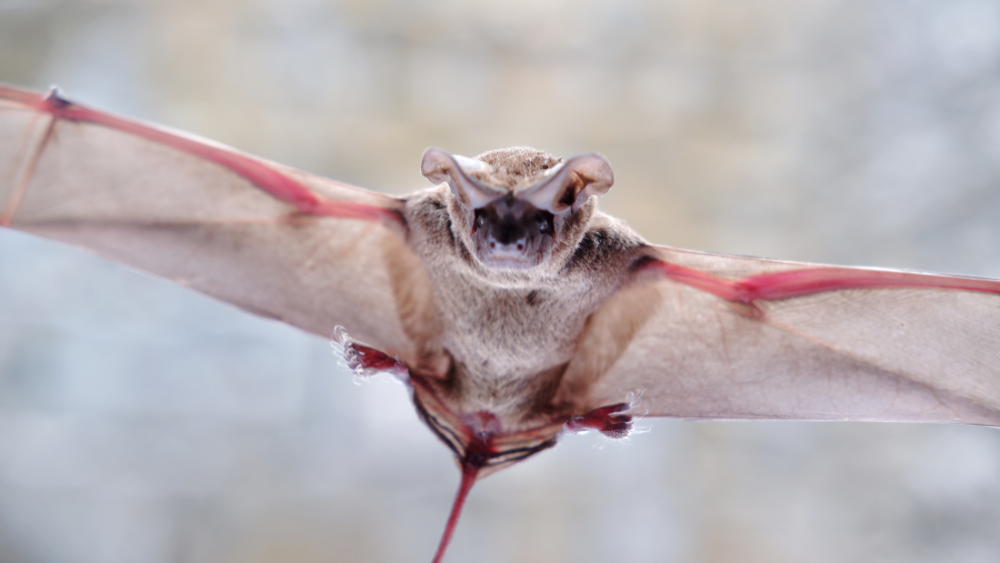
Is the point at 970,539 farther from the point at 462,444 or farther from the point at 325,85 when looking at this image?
the point at 325,85

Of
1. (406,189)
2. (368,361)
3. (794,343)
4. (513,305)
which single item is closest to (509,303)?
(513,305)

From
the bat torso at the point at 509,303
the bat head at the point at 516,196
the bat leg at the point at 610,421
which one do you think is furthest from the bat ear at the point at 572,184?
the bat leg at the point at 610,421

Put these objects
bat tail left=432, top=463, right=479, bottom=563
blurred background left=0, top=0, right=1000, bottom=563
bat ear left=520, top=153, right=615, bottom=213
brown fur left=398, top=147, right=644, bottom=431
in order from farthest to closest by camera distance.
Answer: blurred background left=0, top=0, right=1000, bottom=563 < bat tail left=432, top=463, right=479, bottom=563 < brown fur left=398, top=147, right=644, bottom=431 < bat ear left=520, top=153, right=615, bottom=213

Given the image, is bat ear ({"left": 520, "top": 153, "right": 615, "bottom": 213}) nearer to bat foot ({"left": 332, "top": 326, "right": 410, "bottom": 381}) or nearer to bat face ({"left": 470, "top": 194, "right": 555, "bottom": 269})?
bat face ({"left": 470, "top": 194, "right": 555, "bottom": 269})

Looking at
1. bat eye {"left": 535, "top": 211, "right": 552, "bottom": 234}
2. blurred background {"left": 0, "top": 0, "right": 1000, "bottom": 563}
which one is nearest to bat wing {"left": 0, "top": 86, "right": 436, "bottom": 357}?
bat eye {"left": 535, "top": 211, "right": 552, "bottom": 234}

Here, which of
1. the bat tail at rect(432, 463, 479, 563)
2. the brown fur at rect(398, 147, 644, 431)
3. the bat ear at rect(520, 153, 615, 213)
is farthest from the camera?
the bat tail at rect(432, 463, 479, 563)

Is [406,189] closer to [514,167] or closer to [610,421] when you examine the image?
[610,421]

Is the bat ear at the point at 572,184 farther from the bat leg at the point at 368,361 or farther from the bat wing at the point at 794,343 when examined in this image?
the bat leg at the point at 368,361
